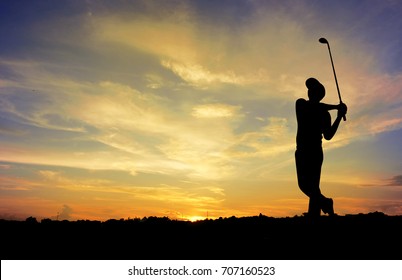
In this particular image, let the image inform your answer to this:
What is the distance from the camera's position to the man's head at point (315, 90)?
9930mm

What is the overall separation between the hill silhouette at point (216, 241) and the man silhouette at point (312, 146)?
1.50 ft

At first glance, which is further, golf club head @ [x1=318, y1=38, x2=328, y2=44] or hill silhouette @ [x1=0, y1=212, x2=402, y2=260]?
golf club head @ [x1=318, y1=38, x2=328, y2=44]

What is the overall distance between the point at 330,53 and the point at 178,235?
6888 millimetres

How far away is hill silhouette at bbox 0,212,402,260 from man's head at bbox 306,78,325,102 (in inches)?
116

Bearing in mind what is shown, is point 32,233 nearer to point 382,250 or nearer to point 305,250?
point 305,250

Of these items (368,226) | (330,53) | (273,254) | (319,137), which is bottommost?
(273,254)

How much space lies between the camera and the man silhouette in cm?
966

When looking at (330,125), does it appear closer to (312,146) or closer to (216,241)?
(312,146)

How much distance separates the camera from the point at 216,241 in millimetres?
8430

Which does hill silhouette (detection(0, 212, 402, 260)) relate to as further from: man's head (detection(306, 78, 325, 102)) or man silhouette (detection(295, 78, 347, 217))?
man's head (detection(306, 78, 325, 102))

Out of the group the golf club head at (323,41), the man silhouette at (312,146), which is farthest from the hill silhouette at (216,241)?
the golf club head at (323,41)

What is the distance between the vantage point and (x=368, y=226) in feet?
29.0

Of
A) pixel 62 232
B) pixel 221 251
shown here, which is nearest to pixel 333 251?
pixel 221 251

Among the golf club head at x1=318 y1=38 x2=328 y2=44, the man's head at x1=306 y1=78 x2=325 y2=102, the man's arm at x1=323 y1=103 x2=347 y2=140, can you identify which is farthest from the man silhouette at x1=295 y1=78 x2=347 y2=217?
the golf club head at x1=318 y1=38 x2=328 y2=44
